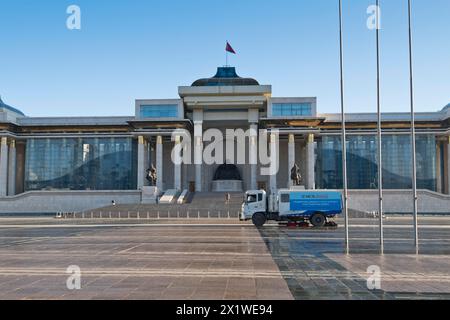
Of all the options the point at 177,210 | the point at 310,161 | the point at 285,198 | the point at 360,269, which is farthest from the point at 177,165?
the point at 360,269

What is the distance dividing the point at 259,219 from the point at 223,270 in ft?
71.6

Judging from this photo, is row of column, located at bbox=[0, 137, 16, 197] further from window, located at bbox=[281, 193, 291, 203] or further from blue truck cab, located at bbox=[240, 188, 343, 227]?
window, located at bbox=[281, 193, 291, 203]

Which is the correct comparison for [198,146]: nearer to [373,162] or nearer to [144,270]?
[373,162]

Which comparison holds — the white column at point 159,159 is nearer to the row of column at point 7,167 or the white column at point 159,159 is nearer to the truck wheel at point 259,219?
the row of column at point 7,167

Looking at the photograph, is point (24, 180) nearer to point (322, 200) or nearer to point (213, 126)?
point (213, 126)

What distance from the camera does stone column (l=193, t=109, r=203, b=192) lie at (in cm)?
6988

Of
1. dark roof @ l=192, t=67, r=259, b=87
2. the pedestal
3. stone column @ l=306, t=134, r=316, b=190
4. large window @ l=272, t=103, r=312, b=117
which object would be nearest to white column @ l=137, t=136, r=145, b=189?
the pedestal

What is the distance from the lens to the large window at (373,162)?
7138 centimetres

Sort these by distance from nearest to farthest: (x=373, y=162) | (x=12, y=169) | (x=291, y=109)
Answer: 1. (x=291, y=109)
2. (x=373, y=162)
3. (x=12, y=169)

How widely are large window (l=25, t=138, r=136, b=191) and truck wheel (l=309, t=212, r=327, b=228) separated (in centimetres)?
4724

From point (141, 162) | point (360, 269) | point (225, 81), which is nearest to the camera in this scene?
point (360, 269)

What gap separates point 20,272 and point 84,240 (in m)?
10.6

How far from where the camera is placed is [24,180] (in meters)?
76.6

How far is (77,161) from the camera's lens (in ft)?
249
